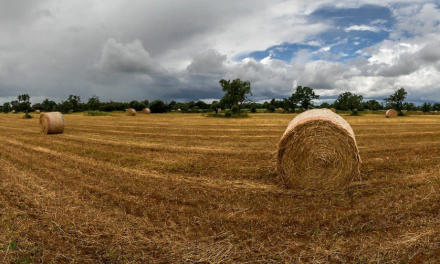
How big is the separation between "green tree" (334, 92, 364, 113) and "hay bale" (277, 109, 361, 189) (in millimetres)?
53602

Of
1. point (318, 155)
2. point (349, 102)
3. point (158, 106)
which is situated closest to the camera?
point (318, 155)

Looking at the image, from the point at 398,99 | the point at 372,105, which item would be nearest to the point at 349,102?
the point at 398,99

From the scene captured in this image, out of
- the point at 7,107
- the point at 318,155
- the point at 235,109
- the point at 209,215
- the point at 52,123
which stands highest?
the point at 7,107

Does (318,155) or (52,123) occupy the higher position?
(52,123)

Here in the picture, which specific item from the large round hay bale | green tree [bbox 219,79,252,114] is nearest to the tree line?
green tree [bbox 219,79,252,114]

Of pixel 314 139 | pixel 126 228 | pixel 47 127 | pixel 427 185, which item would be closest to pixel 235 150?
pixel 314 139

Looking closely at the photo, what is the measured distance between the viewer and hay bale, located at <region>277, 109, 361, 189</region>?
6.97 meters

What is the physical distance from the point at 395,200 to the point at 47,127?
62.4 ft

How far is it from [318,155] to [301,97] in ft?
239

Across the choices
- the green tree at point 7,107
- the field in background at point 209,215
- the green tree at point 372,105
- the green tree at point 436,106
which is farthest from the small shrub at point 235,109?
the green tree at point 7,107

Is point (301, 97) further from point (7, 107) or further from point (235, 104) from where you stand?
point (7, 107)

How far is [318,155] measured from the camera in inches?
284

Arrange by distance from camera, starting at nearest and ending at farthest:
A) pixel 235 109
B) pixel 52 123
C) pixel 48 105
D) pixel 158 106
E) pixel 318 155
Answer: pixel 318 155
pixel 52 123
pixel 235 109
pixel 158 106
pixel 48 105

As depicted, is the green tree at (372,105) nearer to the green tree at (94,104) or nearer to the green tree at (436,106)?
the green tree at (436,106)
